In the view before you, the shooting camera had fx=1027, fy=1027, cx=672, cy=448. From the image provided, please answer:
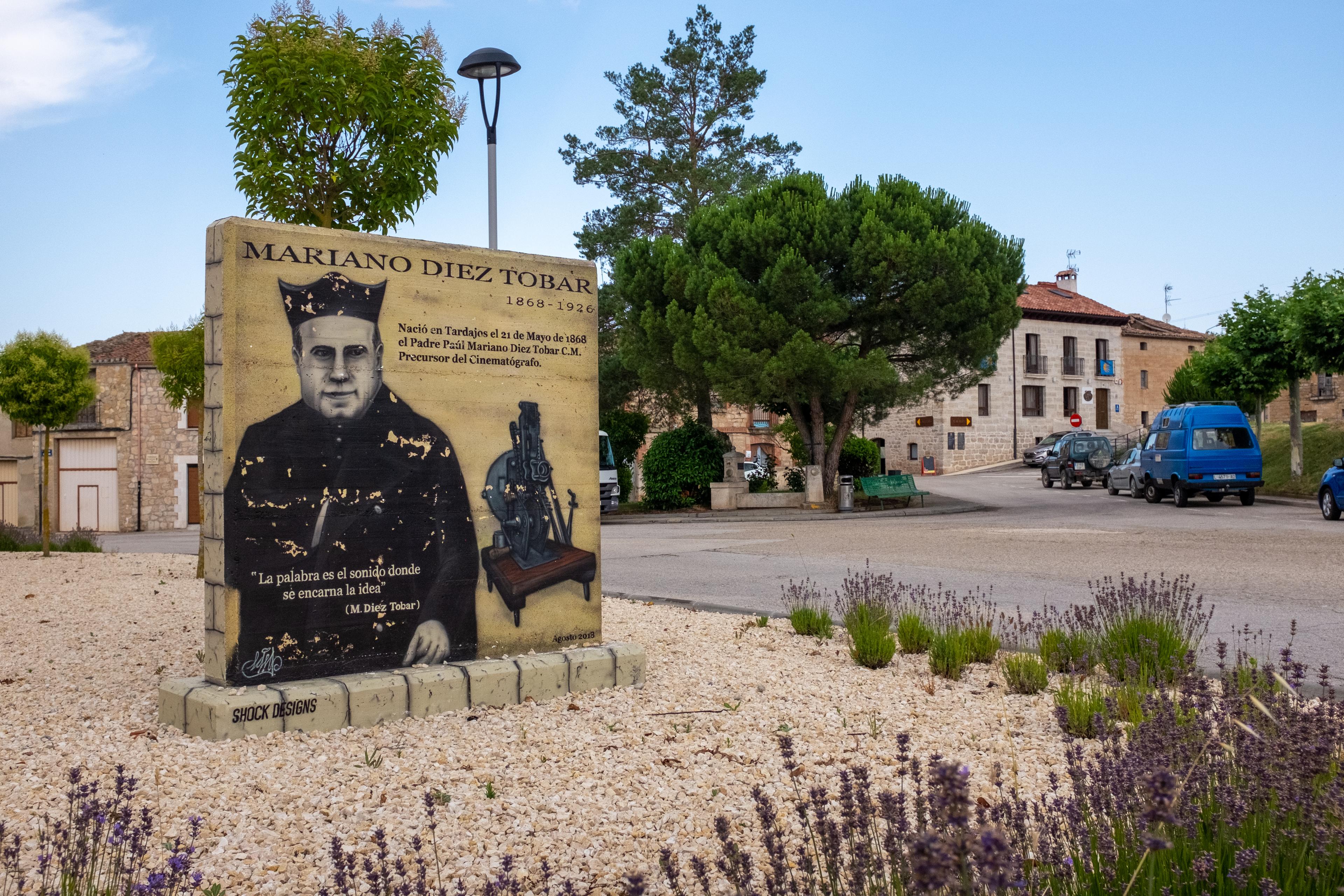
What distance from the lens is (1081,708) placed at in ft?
13.8

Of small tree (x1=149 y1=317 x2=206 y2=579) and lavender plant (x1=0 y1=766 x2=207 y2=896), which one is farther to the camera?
small tree (x1=149 y1=317 x2=206 y2=579)

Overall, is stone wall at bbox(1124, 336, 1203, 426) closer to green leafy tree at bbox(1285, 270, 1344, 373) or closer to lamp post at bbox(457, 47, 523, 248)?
green leafy tree at bbox(1285, 270, 1344, 373)

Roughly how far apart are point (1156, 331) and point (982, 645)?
57.2 m

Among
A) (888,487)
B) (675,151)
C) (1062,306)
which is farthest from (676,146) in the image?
(1062,306)

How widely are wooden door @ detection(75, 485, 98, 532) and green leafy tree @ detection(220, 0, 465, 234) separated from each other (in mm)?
31757

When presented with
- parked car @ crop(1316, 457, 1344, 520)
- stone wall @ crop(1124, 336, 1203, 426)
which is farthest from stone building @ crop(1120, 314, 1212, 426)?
parked car @ crop(1316, 457, 1344, 520)

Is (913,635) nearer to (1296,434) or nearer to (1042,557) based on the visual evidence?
(1042,557)

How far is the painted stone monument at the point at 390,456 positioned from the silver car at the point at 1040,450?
44083mm

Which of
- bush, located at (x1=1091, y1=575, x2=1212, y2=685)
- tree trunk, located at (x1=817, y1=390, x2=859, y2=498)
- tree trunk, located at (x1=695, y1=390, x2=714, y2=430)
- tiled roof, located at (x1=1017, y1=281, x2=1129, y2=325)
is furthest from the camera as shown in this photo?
tiled roof, located at (x1=1017, y1=281, x2=1129, y2=325)

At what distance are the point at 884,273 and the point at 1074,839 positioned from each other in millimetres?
21679

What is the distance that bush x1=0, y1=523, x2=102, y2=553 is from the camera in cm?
1570

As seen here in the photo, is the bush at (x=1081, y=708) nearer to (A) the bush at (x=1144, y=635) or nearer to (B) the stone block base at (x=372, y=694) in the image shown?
(A) the bush at (x=1144, y=635)

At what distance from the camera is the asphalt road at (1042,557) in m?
8.34

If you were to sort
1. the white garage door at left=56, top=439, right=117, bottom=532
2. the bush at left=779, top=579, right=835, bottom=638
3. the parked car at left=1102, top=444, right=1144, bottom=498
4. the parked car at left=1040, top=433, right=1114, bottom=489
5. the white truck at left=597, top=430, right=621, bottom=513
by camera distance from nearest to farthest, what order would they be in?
1. the bush at left=779, top=579, right=835, bottom=638
2. the parked car at left=1102, top=444, right=1144, bottom=498
3. the white truck at left=597, top=430, right=621, bottom=513
4. the parked car at left=1040, top=433, right=1114, bottom=489
5. the white garage door at left=56, top=439, right=117, bottom=532
